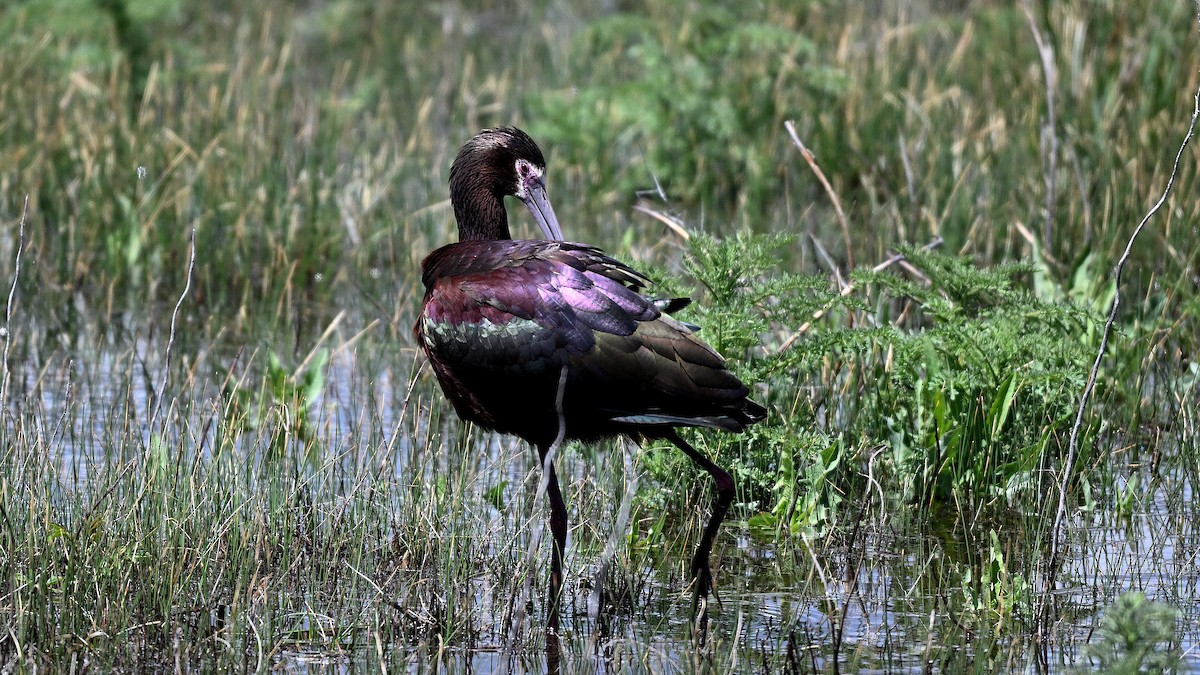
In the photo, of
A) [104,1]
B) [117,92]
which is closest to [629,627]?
[117,92]

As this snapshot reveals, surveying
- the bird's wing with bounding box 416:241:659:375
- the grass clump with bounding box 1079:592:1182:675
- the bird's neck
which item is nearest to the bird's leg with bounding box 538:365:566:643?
the bird's wing with bounding box 416:241:659:375

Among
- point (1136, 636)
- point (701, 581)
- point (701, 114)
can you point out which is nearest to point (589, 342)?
point (701, 581)

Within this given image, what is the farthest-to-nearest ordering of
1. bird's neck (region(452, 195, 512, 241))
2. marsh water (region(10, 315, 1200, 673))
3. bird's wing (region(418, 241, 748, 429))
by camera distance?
1. bird's neck (region(452, 195, 512, 241))
2. bird's wing (region(418, 241, 748, 429))
3. marsh water (region(10, 315, 1200, 673))

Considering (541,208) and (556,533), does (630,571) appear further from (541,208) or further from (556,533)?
(541,208)

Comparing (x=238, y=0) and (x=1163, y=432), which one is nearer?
(x=1163, y=432)

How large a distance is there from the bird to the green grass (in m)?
0.28

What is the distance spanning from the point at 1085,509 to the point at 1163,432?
2.60 ft

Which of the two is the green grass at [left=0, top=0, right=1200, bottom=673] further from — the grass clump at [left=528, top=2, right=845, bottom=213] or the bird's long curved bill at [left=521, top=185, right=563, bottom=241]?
the bird's long curved bill at [left=521, top=185, right=563, bottom=241]

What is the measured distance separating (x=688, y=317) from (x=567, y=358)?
92 centimetres

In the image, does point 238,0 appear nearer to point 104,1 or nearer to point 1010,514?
point 104,1

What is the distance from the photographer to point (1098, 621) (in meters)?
4.39

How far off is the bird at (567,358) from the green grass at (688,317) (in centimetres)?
28

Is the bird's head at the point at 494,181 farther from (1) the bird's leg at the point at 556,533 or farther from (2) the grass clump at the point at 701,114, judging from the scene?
(2) the grass clump at the point at 701,114

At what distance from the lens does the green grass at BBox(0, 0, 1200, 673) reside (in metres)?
4.34
